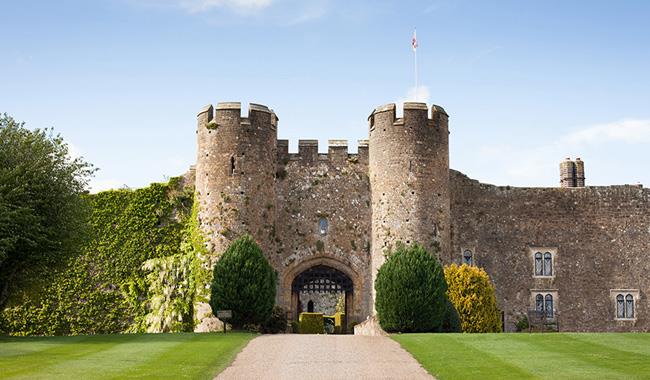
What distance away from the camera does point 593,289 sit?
39.9 m

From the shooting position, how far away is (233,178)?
3538 centimetres

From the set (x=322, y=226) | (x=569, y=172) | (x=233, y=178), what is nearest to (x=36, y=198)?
(x=233, y=178)

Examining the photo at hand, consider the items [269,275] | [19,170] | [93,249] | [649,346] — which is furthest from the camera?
[93,249]

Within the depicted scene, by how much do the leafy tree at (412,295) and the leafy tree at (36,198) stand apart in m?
11.4

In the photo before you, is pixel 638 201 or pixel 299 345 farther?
pixel 638 201

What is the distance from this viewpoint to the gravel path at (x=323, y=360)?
19.3 metres

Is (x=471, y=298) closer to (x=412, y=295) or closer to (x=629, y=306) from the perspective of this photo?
(x=412, y=295)

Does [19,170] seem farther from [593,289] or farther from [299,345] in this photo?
[593,289]

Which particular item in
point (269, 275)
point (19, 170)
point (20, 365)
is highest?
point (19, 170)

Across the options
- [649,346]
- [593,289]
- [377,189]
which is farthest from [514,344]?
[593,289]

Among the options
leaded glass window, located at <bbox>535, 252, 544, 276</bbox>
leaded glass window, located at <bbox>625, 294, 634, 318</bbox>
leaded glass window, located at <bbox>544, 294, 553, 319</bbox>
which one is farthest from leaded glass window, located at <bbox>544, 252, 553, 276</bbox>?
leaded glass window, located at <bbox>625, 294, 634, 318</bbox>

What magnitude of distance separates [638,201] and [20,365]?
2962 centimetres

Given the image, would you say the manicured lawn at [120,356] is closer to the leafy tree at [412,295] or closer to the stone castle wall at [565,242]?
Answer: the leafy tree at [412,295]

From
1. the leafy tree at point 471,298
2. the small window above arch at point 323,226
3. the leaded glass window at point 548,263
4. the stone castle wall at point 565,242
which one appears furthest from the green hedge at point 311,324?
the leaded glass window at point 548,263
